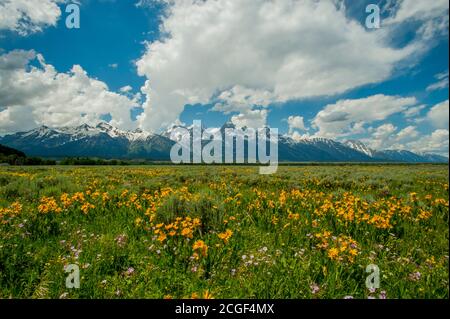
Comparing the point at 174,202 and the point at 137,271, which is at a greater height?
the point at 174,202

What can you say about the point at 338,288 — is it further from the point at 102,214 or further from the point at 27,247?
the point at 102,214

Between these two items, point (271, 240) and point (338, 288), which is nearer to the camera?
point (338, 288)

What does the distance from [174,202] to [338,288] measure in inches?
145

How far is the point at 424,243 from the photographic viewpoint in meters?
4.30

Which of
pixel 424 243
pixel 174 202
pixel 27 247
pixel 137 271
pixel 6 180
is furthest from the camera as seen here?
pixel 6 180
